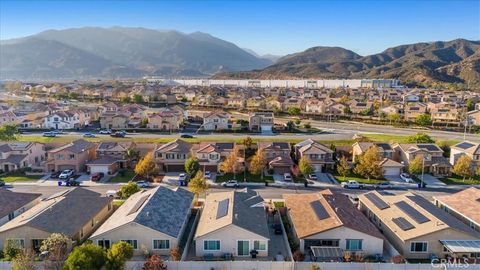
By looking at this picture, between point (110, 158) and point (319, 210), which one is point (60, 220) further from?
point (110, 158)

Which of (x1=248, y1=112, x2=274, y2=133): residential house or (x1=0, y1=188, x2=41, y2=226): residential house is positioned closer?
(x1=0, y1=188, x2=41, y2=226): residential house

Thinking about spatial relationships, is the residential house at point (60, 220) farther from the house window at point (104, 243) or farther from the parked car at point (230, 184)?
the parked car at point (230, 184)

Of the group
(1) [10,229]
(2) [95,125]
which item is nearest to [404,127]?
(2) [95,125]

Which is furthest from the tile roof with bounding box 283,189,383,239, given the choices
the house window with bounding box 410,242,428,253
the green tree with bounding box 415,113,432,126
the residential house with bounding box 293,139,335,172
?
the green tree with bounding box 415,113,432,126


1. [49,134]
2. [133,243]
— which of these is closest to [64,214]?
[133,243]

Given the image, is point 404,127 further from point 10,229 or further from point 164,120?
point 10,229

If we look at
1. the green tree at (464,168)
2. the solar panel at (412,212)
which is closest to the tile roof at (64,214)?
the solar panel at (412,212)

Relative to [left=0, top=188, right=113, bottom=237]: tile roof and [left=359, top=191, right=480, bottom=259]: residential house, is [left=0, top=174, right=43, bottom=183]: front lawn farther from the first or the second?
[left=359, top=191, right=480, bottom=259]: residential house
